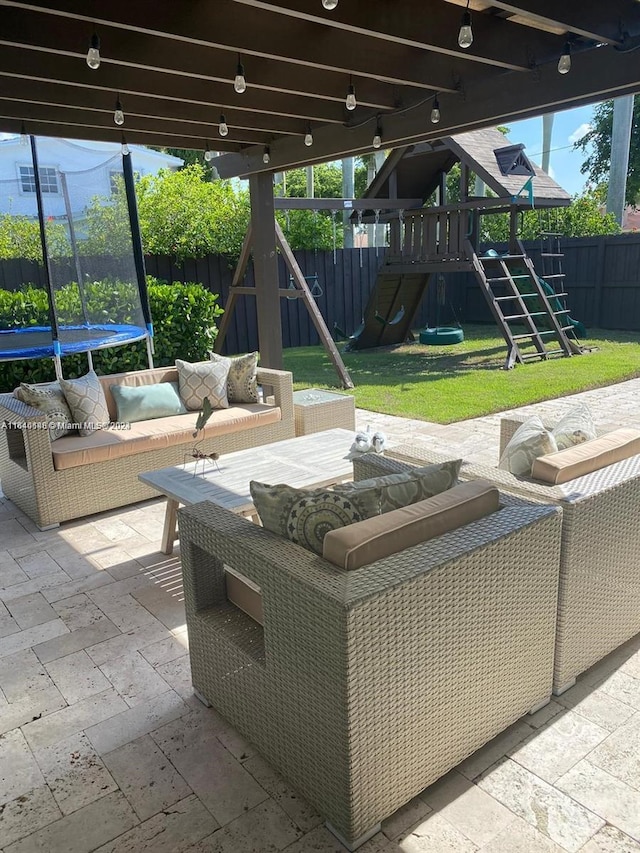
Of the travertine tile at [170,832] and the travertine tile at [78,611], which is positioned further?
the travertine tile at [78,611]

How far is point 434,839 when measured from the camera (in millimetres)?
1675

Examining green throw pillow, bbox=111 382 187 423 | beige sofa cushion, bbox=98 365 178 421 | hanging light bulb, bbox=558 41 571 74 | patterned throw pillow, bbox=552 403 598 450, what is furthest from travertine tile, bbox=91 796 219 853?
hanging light bulb, bbox=558 41 571 74

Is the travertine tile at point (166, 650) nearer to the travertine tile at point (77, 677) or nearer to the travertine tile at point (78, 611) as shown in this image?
the travertine tile at point (77, 677)

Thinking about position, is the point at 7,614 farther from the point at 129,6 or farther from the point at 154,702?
the point at 129,6

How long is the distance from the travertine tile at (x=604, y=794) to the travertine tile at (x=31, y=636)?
6.71ft

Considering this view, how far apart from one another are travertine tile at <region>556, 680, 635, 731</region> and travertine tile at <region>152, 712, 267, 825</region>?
3.56ft

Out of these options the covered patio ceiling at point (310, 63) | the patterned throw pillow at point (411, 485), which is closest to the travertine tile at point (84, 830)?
the patterned throw pillow at point (411, 485)

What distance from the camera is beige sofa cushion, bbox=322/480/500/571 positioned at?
5.52ft

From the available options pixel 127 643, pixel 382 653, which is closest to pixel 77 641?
pixel 127 643

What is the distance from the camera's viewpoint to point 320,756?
169cm

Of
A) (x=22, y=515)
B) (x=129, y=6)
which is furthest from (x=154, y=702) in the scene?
A: (x=129, y=6)

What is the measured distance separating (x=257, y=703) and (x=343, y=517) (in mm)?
637

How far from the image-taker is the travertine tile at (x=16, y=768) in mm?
1906

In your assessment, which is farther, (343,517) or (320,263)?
(320,263)
